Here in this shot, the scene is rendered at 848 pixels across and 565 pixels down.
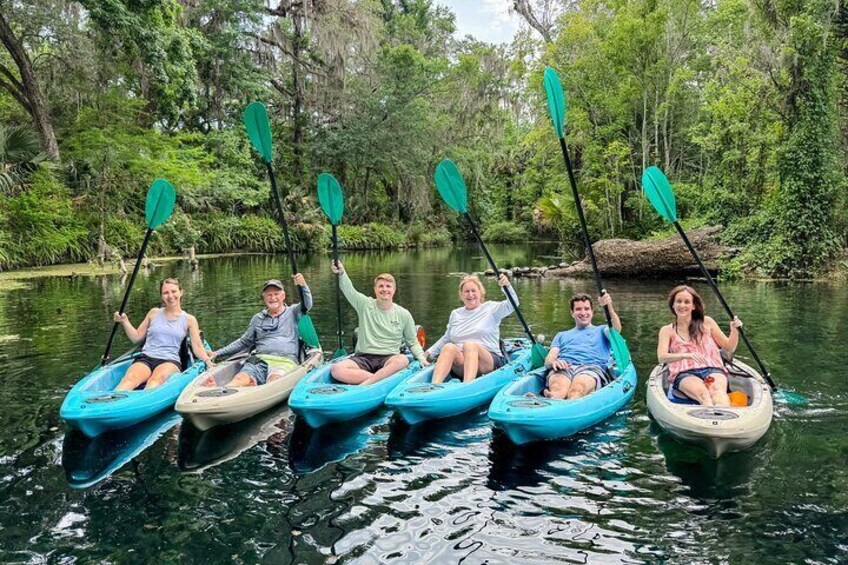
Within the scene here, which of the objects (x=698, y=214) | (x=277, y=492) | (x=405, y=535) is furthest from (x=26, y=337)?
(x=698, y=214)

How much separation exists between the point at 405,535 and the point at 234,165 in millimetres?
25220

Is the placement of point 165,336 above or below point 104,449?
above

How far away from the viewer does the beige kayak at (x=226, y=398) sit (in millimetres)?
4808

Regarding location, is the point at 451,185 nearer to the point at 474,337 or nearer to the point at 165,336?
the point at 474,337

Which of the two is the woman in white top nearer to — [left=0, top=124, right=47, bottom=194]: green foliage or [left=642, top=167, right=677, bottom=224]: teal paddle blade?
[left=642, top=167, right=677, bottom=224]: teal paddle blade

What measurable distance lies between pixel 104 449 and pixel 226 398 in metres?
0.95

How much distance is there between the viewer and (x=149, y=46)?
1520 cm

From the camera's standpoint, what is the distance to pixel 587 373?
531 centimetres

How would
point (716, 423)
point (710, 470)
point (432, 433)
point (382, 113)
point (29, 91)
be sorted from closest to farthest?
1. point (716, 423)
2. point (710, 470)
3. point (432, 433)
4. point (29, 91)
5. point (382, 113)

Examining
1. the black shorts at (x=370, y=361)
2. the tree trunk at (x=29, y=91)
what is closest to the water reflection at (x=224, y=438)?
the black shorts at (x=370, y=361)

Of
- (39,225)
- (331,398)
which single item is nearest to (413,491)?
(331,398)

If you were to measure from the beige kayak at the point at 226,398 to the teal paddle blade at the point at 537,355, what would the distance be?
7.70 ft

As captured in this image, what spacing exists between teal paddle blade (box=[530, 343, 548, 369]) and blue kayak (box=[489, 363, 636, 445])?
1.17 m

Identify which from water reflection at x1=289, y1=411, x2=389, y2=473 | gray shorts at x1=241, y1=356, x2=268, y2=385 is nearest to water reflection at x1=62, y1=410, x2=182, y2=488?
gray shorts at x1=241, y1=356, x2=268, y2=385
